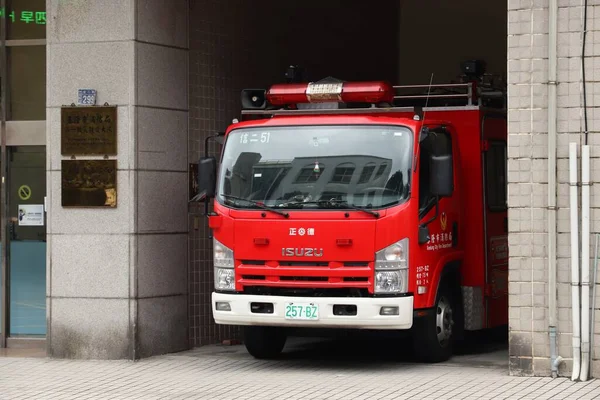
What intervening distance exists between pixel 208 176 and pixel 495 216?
3.32 m

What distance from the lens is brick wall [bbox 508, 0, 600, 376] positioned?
11766mm

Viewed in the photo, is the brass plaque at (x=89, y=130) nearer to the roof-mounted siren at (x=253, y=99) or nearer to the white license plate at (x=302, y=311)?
the roof-mounted siren at (x=253, y=99)

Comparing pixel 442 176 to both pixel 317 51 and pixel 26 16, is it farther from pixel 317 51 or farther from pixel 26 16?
pixel 317 51

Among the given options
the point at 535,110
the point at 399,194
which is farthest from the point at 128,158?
the point at 535,110

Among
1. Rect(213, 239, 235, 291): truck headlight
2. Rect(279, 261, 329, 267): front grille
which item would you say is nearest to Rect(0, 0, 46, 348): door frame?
Rect(213, 239, 235, 291): truck headlight

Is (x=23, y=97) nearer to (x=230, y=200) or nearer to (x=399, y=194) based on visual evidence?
(x=230, y=200)

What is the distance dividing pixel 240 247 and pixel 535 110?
10.6 feet

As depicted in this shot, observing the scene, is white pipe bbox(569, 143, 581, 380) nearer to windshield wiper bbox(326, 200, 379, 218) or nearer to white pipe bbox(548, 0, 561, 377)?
white pipe bbox(548, 0, 561, 377)

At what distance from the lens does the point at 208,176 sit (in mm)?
13156

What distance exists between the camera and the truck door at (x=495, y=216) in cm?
1388

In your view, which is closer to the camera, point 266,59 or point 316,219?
point 316,219

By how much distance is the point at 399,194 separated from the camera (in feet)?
40.4

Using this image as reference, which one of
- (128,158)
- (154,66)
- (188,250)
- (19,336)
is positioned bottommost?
(19,336)

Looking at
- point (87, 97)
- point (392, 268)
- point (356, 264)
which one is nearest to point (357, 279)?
point (356, 264)
